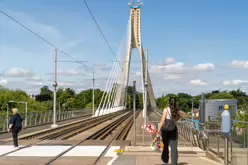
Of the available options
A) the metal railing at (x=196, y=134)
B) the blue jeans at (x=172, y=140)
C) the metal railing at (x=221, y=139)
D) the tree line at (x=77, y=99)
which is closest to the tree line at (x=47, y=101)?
the tree line at (x=77, y=99)

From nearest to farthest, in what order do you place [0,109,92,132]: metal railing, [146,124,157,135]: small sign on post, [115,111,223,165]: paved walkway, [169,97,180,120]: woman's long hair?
1. [169,97,180,120]: woman's long hair
2. [115,111,223,165]: paved walkway
3. [146,124,157,135]: small sign on post
4. [0,109,92,132]: metal railing

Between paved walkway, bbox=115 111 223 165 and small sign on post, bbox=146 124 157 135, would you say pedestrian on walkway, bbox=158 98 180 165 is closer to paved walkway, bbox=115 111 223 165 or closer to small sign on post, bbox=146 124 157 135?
paved walkway, bbox=115 111 223 165

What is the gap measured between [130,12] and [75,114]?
25.6m

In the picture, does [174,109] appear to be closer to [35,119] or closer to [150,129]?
[150,129]

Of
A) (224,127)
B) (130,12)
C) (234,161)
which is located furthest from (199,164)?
(130,12)

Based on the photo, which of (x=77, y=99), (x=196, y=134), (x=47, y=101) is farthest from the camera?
(x=47, y=101)

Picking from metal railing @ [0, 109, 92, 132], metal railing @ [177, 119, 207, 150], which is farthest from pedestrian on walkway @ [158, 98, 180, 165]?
metal railing @ [0, 109, 92, 132]

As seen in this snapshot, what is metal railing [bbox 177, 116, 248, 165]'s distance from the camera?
823cm

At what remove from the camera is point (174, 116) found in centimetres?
913

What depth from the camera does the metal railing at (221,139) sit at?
8.23m

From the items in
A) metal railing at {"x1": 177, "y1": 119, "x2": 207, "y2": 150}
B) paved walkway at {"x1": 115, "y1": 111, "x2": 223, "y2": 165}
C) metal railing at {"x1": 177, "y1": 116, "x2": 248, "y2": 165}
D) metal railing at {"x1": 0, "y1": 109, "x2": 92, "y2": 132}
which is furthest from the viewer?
metal railing at {"x1": 0, "y1": 109, "x2": 92, "y2": 132}

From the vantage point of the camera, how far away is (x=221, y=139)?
10.7 meters

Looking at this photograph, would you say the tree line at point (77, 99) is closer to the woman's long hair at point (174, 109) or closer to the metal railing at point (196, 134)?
the metal railing at point (196, 134)

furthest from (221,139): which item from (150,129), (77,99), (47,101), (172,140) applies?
(47,101)
